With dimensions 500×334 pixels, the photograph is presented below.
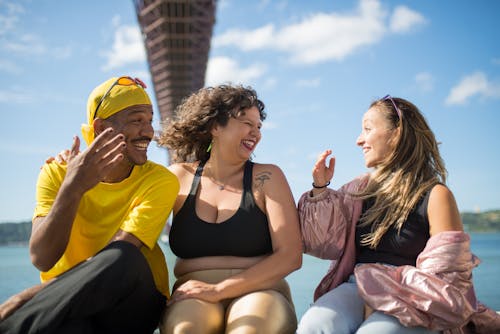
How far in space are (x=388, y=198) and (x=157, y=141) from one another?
1.26 meters

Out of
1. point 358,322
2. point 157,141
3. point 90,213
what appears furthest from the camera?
point 157,141

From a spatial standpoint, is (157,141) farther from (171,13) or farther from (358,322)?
(171,13)

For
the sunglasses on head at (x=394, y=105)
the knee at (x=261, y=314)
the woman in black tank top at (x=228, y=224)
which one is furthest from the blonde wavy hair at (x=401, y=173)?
the knee at (x=261, y=314)

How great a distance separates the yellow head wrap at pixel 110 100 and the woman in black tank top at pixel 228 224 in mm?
414

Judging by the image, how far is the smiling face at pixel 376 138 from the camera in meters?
2.21

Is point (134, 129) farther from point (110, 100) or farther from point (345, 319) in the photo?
point (345, 319)

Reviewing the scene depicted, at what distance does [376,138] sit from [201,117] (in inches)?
34.1

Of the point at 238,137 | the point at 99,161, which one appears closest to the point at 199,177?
the point at 238,137

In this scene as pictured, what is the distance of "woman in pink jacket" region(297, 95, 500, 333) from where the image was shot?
68.7 inches

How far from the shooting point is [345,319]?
186 cm

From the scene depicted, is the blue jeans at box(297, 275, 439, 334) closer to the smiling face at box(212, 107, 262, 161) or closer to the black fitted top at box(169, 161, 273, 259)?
the black fitted top at box(169, 161, 273, 259)

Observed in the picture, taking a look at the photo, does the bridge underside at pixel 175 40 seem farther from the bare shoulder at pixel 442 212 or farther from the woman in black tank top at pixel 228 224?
the bare shoulder at pixel 442 212

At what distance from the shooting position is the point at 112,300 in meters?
1.70

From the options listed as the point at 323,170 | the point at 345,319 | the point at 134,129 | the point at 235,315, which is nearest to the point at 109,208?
the point at 134,129
